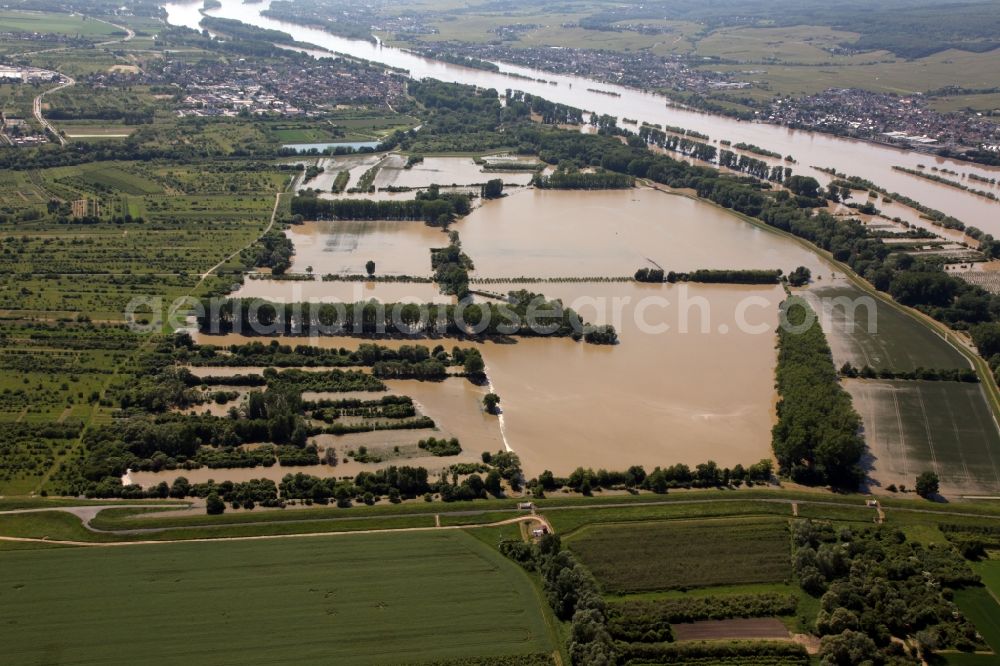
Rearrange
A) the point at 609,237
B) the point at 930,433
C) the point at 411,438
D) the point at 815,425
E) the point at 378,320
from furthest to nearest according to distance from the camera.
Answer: the point at 609,237, the point at 378,320, the point at 930,433, the point at 411,438, the point at 815,425

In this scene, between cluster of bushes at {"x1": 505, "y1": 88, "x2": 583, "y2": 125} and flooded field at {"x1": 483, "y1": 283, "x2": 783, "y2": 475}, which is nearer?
flooded field at {"x1": 483, "y1": 283, "x2": 783, "y2": 475}

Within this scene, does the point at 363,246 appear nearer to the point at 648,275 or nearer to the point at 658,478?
the point at 648,275

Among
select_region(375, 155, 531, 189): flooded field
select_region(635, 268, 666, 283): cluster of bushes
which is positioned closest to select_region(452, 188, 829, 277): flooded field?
select_region(635, 268, 666, 283): cluster of bushes

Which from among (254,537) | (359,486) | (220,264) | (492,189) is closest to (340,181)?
(492,189)

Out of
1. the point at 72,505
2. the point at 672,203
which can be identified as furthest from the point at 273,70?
the point at 72,505

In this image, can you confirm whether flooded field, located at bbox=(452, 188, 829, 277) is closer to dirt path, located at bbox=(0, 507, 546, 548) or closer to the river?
Result: the river

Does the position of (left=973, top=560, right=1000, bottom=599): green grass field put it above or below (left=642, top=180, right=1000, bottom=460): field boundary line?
below
